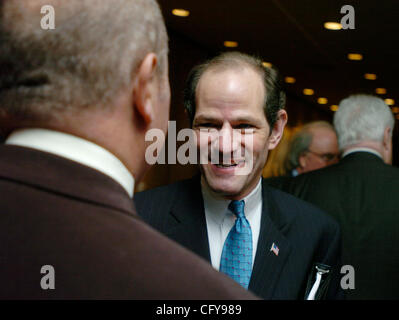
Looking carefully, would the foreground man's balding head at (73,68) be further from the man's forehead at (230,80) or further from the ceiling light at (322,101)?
the ceiling light at (322,101)

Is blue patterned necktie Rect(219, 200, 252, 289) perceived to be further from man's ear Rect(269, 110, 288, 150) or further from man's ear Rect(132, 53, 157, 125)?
man's ear Rect(132, 53, 157, 125)

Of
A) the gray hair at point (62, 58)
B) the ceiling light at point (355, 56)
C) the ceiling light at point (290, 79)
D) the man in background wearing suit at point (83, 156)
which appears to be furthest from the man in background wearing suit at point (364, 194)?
the ceiling light at point (290, 79)

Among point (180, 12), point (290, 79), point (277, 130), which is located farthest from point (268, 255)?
point (290, 79)

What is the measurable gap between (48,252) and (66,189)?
0.26 feet

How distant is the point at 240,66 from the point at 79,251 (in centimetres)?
120

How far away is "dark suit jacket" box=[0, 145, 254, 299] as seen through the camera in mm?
535

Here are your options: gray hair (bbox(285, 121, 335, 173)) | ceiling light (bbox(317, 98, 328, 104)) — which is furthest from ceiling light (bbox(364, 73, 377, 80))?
gray hair (bbox(285, 121, 335, 173))

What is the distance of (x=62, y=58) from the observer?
0.62m

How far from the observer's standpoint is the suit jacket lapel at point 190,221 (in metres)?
1.49

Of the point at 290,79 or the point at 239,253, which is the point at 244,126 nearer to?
the point at 239,253

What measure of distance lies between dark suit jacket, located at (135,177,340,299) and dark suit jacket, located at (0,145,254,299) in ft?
3.02
